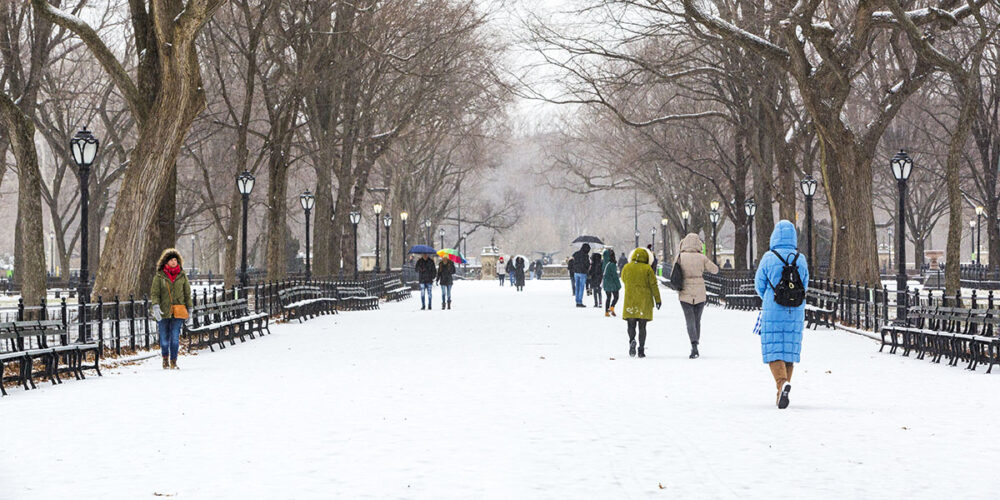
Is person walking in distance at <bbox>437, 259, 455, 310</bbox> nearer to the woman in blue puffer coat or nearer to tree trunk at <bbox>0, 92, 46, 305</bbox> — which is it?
tree trunk at <bbox>0, 92, 46, 305</bbox>

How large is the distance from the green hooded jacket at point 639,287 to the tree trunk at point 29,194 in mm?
11371

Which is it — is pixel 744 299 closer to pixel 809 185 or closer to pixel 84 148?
pixel 809 185

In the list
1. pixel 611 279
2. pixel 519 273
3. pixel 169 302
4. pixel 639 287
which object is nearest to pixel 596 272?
pixel 611 279

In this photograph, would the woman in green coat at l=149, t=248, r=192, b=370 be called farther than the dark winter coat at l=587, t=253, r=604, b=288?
No

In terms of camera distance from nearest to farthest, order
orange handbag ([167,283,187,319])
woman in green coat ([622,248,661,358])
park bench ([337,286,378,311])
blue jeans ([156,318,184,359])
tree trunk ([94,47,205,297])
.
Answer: orange handbag ([167,283,187,319]) < blue jeans ([156,318,184,359]) < woman in green coat ([622,248,661,358]) < tree trunk ([94,47,205,297]) < park bench ([337,286,378,311])

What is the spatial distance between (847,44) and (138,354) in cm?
1450

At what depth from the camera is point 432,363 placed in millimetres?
15711

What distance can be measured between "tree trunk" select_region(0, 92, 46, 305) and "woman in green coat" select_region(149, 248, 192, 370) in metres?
7.51

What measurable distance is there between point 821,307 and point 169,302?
46.2 feet

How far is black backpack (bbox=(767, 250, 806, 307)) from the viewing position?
10992 mm

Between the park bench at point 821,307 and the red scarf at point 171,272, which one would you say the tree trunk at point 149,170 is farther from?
the park bench at point 821,307

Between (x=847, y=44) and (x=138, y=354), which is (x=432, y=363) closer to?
(x=138, y=354)

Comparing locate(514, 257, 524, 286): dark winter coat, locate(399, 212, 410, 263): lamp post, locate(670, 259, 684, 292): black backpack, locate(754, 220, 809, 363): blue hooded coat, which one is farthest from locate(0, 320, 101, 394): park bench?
locate(399, 212, 410, 263): lamp post

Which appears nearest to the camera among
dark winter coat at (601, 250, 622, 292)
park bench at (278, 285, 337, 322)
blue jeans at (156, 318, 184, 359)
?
blue jeans at (156, 318, 184, 359)
